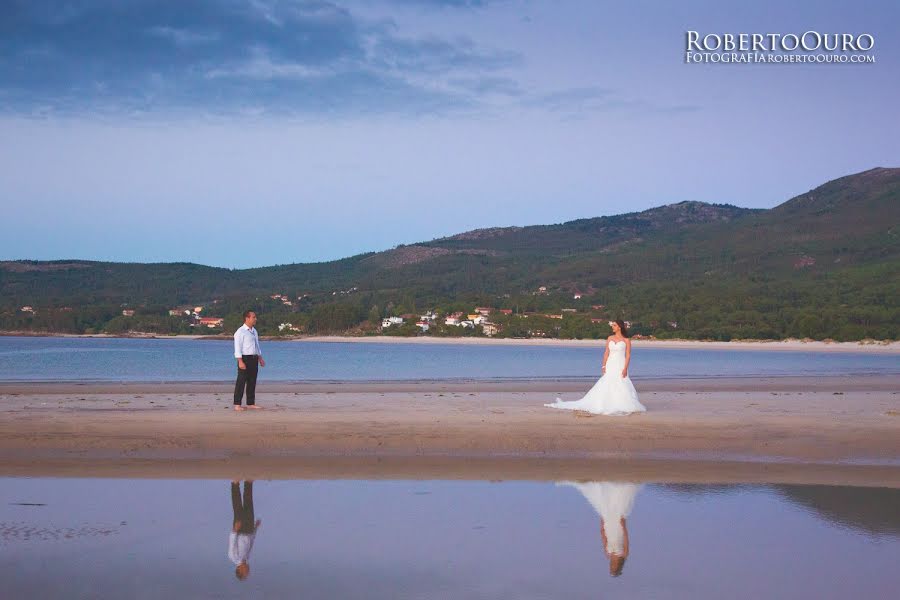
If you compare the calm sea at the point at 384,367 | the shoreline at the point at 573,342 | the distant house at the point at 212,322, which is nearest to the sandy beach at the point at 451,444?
the calm sea at the point at 384,367

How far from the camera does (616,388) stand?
15.0m

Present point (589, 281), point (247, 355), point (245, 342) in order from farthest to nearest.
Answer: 1. point (589, 281)
2. point (247, 355)
3. point (245, 342)

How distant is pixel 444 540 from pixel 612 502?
2.24 meters

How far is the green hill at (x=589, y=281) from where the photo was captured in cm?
10662

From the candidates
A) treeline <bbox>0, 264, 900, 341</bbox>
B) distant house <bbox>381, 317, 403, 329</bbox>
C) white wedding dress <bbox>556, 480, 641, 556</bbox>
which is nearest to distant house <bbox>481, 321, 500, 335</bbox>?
treeline <bbox>0, 264, 900, 341</bbox>

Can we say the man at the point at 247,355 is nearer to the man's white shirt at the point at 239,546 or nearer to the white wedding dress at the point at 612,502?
the white wedding dress at the point at 612,502

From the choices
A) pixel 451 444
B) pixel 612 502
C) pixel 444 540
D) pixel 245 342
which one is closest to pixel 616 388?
pixel 451 444

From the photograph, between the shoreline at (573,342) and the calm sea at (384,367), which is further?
the shoreline at (573,342)

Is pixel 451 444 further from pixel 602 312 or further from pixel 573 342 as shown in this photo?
pixel 602 312

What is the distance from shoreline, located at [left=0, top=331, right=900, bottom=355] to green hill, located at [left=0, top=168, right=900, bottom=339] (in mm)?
2424

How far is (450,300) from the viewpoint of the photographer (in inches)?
5600

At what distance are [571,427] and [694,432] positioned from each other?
1730mm

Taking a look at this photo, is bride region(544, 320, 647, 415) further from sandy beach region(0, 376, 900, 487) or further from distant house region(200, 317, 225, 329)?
distant house region(200, 317, 225, 329)

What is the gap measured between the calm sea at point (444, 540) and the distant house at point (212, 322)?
129 metres
